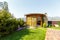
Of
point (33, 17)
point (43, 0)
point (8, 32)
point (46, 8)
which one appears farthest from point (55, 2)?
point (8, 32)

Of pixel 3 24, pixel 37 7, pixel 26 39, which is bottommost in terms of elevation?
pixel 26 39

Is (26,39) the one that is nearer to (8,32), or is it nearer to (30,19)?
(8,32)

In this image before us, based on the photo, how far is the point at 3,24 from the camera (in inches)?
588

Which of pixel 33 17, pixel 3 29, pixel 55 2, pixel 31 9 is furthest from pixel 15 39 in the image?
pixel 31 9

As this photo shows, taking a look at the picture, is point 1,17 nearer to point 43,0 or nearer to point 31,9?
point 43,0

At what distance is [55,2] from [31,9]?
923cm

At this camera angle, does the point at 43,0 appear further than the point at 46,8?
No

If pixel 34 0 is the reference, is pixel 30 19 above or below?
below

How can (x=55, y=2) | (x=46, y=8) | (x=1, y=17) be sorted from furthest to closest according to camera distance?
1. (x=46, y=8)
2. (x=55, y=2)
3. (x=1, y=17)

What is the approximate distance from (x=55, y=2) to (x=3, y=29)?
21.4 metres

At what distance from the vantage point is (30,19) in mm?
27859

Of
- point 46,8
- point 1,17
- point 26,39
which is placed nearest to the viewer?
point 26,39

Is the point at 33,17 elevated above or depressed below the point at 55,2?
below

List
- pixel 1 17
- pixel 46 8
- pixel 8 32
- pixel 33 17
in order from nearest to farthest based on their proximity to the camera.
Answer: pixel 1 17
pixel 8 32
pixel 33 17
pixel 46 8
